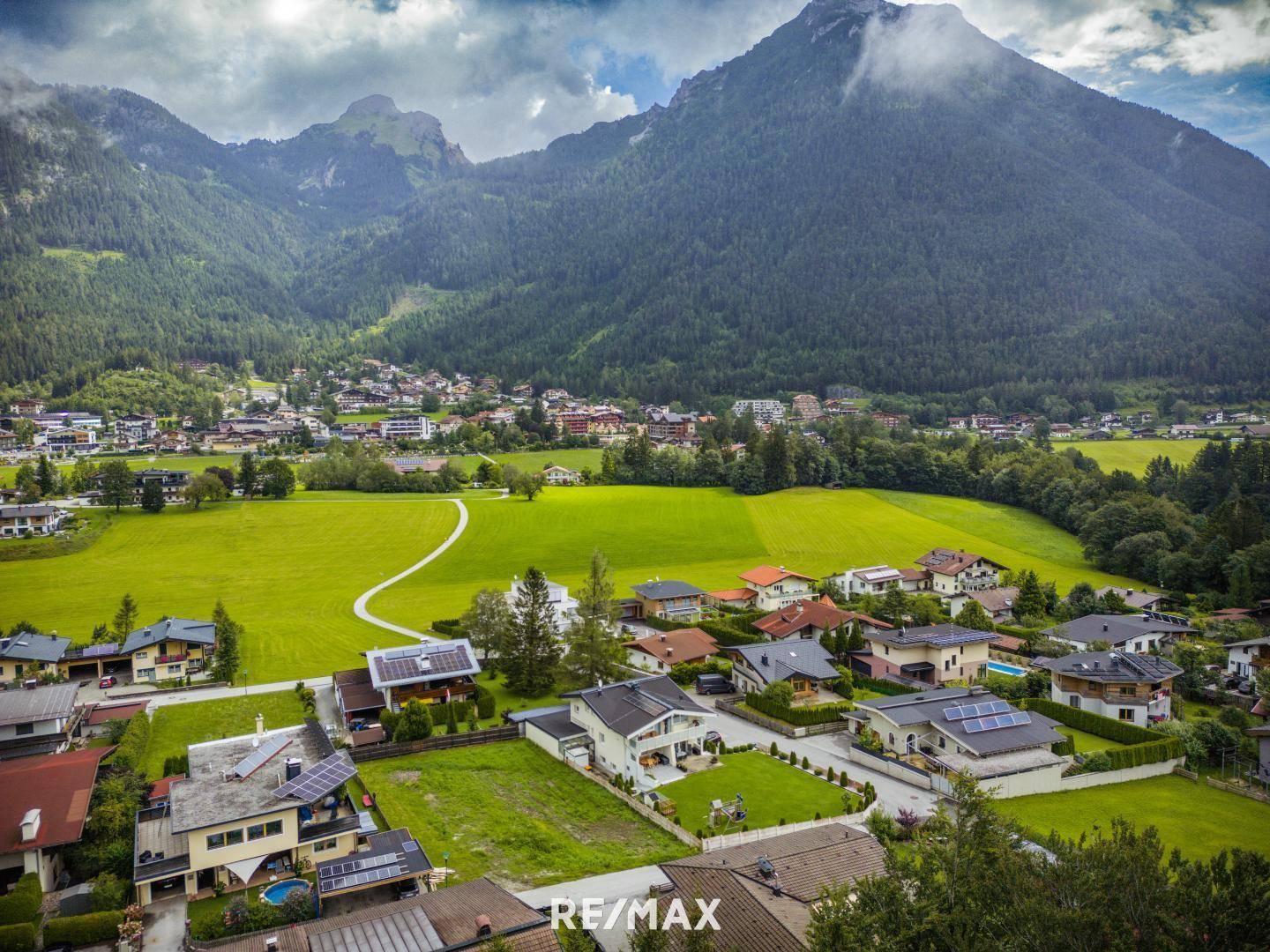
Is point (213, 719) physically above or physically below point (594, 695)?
below

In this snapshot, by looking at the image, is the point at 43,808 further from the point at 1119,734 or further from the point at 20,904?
the point at 1119,734

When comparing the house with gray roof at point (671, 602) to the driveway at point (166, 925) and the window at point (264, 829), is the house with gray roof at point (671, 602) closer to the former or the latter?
the window at point (264, 829)

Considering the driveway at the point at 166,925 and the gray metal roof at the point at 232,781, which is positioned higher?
the gray metal roof at the point at 232,781

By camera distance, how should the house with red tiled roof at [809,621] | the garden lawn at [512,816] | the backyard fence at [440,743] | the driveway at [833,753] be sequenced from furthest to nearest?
1. the house with red tiled roof at [809,621]
2. the backyard fence at [440,743]
3. the driveway at [833,753]
4. the garden lawn at [512,816]

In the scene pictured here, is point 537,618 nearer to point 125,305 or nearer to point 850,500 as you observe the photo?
point 850,500

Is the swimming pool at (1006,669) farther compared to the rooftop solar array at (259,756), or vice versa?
the swimming pool at (1006,669)

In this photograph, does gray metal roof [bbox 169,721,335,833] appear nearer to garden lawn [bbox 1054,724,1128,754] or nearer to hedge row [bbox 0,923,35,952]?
hedge row [bbox 0,923,35,952]

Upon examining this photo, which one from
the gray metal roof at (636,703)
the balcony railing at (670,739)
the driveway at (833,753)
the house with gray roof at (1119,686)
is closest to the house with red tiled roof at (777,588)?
the driveway at (833,753)

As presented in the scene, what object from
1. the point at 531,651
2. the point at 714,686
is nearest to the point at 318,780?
the point at 531,651
